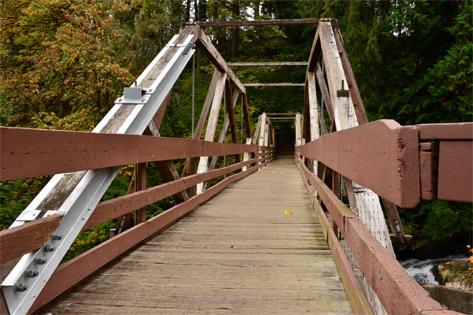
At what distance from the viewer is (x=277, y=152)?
120 ft

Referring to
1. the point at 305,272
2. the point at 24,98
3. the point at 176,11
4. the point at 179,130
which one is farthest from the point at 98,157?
the point at 176,11

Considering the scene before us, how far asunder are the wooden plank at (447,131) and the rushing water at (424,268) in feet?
34.7

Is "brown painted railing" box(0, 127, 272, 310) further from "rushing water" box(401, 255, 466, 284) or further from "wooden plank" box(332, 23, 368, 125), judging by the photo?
"rushing water" box(401, 255, 466, 284)

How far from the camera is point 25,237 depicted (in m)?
1.79

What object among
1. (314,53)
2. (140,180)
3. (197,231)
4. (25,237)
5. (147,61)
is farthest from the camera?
(147,61)

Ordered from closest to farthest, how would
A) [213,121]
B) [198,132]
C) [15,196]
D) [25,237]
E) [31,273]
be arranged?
[25,237] < [31,273] < [198,132] < [213,121] < [15,196]

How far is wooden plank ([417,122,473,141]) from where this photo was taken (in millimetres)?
978

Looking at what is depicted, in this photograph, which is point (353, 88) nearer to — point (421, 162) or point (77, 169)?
point (77, 169)

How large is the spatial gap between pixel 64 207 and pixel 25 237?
0.39 metres

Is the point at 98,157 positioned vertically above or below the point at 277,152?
above

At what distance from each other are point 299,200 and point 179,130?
8.92 metres

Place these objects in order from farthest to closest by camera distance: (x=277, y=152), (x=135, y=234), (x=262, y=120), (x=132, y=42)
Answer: (x=277, y=152), (x=262, y=120), (x=132, y=42), (x=135, y=234)

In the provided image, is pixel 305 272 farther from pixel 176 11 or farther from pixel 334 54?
pixel 176 11

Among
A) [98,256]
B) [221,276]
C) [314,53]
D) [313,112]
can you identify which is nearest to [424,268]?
[313,112]
